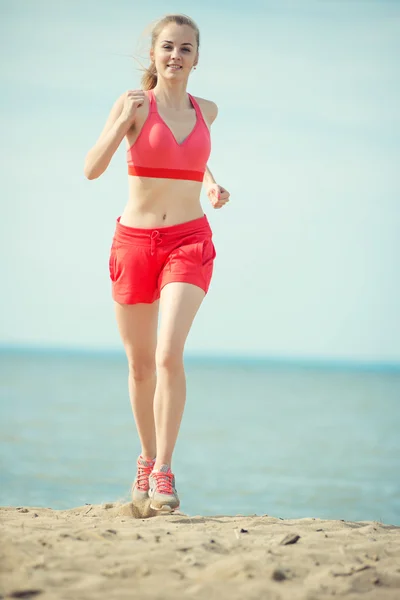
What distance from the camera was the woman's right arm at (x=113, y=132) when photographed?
5.49 meters

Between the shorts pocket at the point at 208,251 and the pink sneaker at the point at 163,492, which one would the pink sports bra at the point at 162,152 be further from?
the pink sneaker at the point at 163,492

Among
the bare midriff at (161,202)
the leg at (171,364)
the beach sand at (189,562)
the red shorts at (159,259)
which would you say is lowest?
the beach sand at (189,562)

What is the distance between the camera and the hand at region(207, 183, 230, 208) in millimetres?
5820

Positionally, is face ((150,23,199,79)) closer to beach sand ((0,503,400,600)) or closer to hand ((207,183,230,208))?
hand ((207,183,230,208))

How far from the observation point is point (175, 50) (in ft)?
18.7

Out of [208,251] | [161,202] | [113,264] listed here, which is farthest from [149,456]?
[161,202]

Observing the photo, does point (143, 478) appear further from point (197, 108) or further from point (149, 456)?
point (197, 108)

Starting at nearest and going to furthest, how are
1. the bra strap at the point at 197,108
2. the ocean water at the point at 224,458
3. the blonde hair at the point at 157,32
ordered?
1. the blonde hair at the point at 157,32
2. the bra strap at the point at 197,108
3. the ocean water at the point at 224,458

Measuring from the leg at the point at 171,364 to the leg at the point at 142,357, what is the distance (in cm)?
31

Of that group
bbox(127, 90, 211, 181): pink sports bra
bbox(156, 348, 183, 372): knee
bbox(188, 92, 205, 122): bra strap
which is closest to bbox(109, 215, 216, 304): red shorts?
bbox(127, 90, 211, 181): pink sports bra

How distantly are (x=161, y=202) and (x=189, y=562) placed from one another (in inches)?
92.7

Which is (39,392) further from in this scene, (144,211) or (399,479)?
(144,211)

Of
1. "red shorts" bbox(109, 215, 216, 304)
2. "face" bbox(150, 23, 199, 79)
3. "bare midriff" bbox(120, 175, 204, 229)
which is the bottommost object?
"red shorts" bbox(109, 215, 216, 304)

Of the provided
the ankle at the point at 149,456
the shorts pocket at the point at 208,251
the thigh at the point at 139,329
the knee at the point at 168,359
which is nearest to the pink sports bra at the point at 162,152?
the shorts pocket at the point at 208,251
